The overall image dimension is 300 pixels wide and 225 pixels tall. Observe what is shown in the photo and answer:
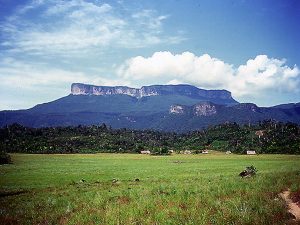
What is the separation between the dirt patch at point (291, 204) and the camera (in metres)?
17.7

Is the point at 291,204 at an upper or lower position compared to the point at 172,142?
upper

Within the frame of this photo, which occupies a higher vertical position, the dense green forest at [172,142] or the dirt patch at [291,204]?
the dirt patch at [291,204]

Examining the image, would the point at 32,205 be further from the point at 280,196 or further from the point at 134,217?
the point at 280,196

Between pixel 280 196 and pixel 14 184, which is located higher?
pixel 280 196

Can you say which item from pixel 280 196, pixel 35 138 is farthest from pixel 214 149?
pixel 280 196

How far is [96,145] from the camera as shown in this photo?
565 ft

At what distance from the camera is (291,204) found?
64.8ft

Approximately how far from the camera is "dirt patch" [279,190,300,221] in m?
17.7

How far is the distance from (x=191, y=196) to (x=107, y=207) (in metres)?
6.44

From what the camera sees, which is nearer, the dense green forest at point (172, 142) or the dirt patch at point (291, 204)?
the dirt patch at point (291, 204)

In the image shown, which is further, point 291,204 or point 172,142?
point 172,142

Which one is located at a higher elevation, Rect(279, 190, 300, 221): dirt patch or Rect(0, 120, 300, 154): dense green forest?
Rect(279, 190, 300, 221): dirt patch

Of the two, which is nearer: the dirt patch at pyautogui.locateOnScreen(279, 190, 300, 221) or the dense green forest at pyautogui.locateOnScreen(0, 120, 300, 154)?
the dirt patch at pyautogui.locateOnScreen(279, 190, 300, 221)

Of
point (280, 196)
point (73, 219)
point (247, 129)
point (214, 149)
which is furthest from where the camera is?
point (247, 129)
